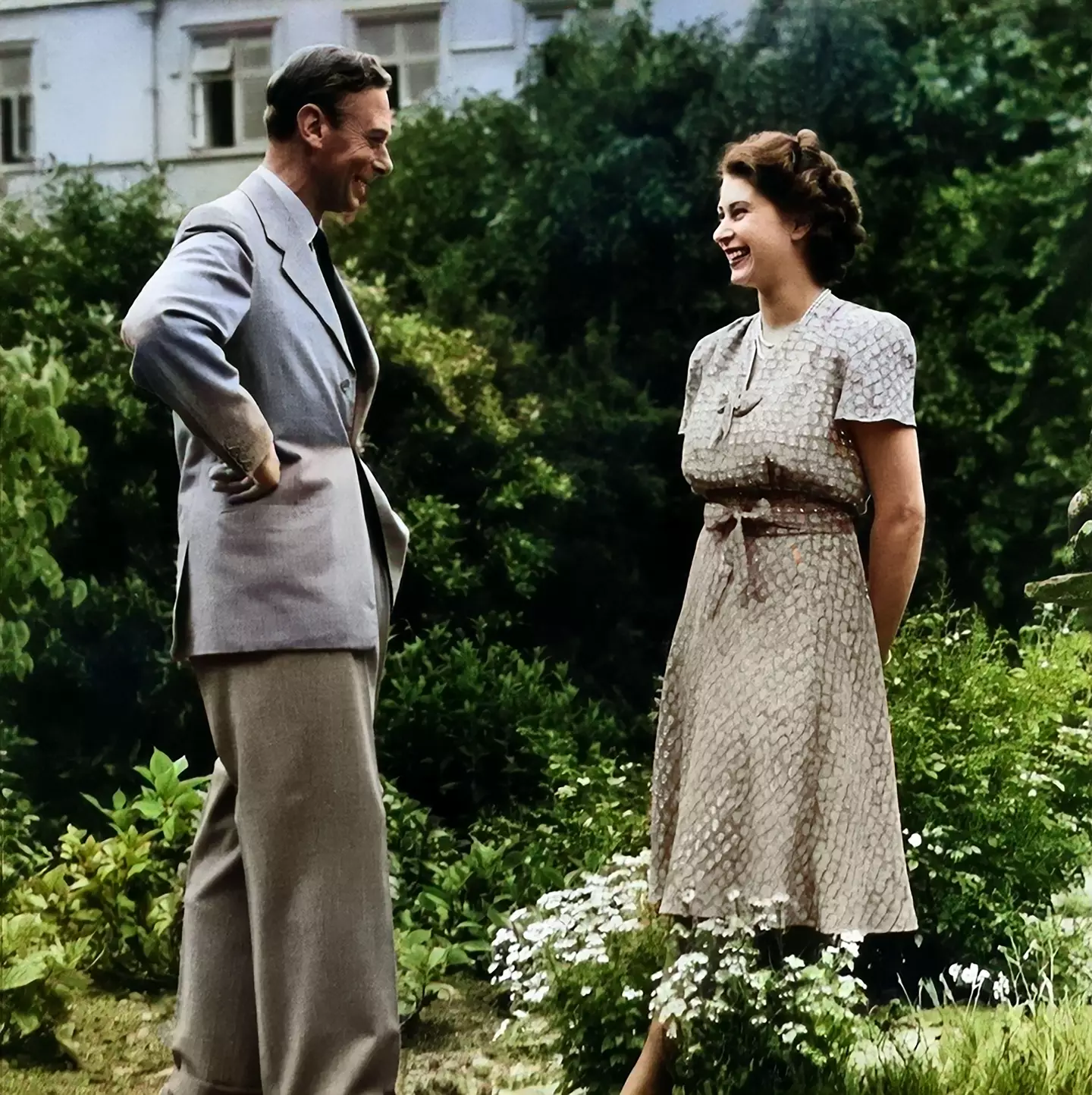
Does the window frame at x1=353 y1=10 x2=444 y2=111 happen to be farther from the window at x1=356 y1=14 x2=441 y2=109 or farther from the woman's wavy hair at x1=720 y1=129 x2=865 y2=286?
the woman's wavy hair at x1=720 y1=129 x2=865 y2=286

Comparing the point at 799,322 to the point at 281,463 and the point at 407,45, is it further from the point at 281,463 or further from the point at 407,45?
the point at 407,45

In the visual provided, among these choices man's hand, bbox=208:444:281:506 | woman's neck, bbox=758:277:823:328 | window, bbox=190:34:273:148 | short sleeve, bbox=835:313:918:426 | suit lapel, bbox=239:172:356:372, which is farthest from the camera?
window, bbox=190:34:273:148

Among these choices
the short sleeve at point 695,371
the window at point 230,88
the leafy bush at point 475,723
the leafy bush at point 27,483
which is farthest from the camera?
the leafy bush at point 475,723

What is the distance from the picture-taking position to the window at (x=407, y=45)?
3482 mm

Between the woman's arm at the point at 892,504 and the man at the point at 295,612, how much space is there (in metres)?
0.82

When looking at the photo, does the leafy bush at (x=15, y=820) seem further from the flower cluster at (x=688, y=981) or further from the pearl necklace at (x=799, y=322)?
the pearl necklace at (x=799, y=322)

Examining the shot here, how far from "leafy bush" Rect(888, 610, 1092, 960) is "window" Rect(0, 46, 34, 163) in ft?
7.44

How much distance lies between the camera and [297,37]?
3402mm

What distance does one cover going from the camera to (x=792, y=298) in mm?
2633

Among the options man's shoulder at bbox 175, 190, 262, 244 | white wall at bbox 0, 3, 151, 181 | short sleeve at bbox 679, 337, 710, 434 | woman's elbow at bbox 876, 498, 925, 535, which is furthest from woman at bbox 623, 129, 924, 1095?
white wall at bbox 0, 3, 151, 181

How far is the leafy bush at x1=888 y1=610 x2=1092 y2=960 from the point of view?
342cm

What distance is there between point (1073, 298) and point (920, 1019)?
1.79 meters

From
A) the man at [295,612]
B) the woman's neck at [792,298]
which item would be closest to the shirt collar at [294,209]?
the man at [295,612]

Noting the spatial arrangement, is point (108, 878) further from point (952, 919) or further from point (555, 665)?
point (952, 919)
